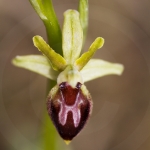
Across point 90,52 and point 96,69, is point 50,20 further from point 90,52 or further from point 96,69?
point 96,69

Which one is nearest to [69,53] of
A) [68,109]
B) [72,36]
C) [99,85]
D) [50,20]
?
[72,36]

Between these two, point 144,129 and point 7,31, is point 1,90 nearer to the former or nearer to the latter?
point 7,31

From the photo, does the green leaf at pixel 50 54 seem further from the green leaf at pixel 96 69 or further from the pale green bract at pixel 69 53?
the green leaf at pixel 96 69

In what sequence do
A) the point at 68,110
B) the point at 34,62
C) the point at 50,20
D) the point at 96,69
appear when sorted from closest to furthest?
the point at 68,110 < the point at 50,20 < the point at 34,62 < the point at 96,69

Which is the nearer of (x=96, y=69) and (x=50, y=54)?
(x=50, y=54)

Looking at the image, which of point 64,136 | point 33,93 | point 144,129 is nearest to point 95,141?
point 144,129

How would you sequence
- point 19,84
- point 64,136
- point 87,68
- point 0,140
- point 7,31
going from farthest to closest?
point 7,31, point 19,84, point 0,140, point 87,68, point 64,136
